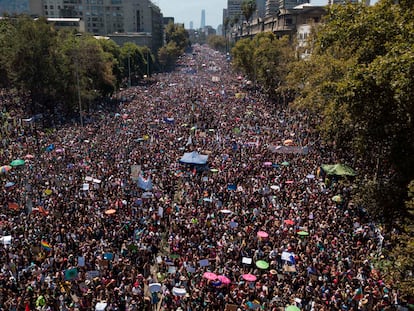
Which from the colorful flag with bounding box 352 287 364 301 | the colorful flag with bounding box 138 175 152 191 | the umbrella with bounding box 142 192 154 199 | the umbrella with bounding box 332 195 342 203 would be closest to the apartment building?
the colorful flag with bounding box 138 175 152 191

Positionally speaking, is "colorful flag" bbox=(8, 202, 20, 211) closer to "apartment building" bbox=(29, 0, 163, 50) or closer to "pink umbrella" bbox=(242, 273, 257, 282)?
"pink umbrella" bbox=(242, 273, 257, 282)

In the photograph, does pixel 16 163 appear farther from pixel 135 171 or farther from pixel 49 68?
pixel 49 68

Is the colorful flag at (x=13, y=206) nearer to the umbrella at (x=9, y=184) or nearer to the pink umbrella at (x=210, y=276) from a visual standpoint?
the umbrella at (x=9, y=184)

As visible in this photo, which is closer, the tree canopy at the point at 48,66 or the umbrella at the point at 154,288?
the umbrella at the point at 154,288

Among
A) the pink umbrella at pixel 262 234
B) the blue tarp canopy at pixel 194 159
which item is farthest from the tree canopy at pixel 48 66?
the pink umbrella at pixel 262 234

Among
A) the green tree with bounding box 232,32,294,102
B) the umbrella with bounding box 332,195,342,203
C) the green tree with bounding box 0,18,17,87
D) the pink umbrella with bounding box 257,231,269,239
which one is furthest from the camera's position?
the green tree with bounding box 232,32,294,102

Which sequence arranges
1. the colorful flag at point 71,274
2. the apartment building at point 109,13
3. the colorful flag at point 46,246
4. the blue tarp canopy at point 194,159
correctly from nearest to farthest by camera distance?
the colorful flag at point 71,274
the colorful flag at point 46,246
the blue tarp canopy at point 194,159
the apartment building at point 109,13

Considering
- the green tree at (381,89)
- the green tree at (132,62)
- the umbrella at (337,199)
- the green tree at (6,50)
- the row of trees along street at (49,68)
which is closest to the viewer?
the green tree at (381,89)

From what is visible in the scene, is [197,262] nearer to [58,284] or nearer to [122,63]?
[58,284]

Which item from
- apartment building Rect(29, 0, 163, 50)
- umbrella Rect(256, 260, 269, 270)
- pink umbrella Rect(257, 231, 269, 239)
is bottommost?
umbrella Rect(256, 260, 269, 270)

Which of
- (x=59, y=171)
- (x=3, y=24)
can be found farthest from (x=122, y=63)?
(x=59, y=171)
